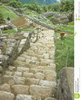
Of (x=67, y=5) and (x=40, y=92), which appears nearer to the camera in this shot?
(x=40, y=92)

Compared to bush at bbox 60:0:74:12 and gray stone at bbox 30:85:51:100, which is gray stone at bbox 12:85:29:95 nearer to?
gray stone at bbox 30:85:51:100

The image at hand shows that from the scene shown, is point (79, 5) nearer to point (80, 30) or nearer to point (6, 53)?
point (80, 30)

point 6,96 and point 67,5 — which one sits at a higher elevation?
point 67,5

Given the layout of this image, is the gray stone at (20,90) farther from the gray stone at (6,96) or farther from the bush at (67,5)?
the bush at (67,5)

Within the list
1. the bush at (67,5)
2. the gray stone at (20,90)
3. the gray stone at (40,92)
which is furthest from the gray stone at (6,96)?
the bush at (67,5)

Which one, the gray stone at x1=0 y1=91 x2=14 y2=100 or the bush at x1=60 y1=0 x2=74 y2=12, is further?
the bush at x1=60 y1=0 x2=74 y2=12

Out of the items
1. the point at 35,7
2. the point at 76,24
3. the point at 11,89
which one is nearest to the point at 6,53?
the point at 11,89

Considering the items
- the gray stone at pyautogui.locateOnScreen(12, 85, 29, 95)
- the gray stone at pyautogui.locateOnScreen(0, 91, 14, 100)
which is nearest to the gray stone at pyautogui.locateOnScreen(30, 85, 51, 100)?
the gray stone at pyautogui.locateOnScreen(12, 85, 29, 95)

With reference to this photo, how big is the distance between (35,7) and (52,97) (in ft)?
101

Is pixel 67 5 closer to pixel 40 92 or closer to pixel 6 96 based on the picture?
pixel 40 92

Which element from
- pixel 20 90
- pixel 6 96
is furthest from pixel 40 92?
pixel 6 96

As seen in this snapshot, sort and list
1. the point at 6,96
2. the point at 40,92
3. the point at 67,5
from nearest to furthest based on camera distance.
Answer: the point at 6,96
the point at 40,92
the point at 67,5

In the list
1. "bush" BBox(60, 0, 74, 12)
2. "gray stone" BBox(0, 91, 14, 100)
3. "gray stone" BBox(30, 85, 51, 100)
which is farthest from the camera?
"bush" BBox(60, 0, 74, 12)

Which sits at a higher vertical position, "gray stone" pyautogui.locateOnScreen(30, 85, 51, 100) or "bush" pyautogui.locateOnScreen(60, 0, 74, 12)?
"bush" pyautogui.locateOnScreen(60, 0, 74, 12)
